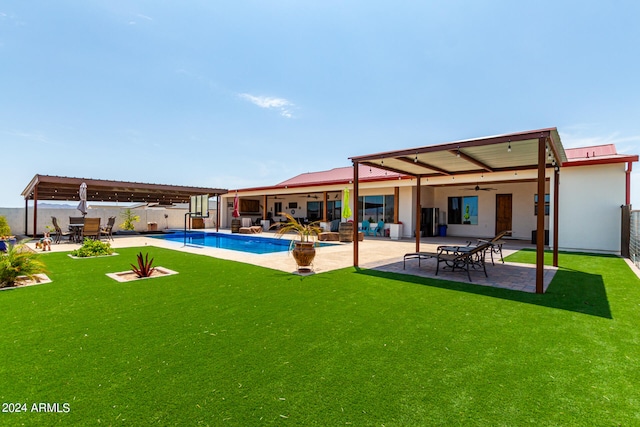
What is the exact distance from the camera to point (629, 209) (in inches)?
385

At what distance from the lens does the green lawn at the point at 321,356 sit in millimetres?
2158

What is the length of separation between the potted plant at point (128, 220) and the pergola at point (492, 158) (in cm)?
2004

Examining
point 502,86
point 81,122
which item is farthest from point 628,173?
point 81,122

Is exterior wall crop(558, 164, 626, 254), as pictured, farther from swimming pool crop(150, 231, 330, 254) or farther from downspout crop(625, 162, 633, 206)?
swimming pool crop(150, 231, 330, 254)

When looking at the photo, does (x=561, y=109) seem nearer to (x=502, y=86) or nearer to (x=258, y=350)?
(x=502, y=86)

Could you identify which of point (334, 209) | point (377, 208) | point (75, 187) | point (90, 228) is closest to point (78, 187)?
point (75, 187)

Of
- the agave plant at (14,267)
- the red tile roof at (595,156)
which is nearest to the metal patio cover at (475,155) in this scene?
the red tile roof at (595,156)

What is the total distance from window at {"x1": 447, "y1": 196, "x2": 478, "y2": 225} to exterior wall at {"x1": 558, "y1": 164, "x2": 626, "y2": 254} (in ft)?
21.4

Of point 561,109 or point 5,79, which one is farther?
point 561,109

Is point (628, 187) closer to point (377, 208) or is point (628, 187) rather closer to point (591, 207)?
point (591, 207)

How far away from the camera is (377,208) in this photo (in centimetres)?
1844

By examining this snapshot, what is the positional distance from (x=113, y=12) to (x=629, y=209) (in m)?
17.9

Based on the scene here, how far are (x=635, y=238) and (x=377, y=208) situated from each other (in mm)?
11398

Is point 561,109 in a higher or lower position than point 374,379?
higher
